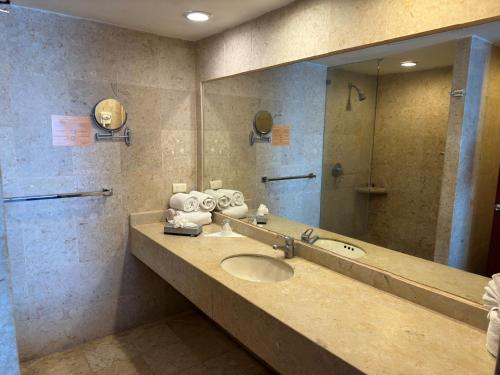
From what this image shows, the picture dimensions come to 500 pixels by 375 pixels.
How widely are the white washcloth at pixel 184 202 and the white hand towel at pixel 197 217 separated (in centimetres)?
4

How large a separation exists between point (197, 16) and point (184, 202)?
1.23 metres

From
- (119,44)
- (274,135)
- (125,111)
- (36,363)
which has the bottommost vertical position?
(36,363)

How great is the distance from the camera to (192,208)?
8.14 feet

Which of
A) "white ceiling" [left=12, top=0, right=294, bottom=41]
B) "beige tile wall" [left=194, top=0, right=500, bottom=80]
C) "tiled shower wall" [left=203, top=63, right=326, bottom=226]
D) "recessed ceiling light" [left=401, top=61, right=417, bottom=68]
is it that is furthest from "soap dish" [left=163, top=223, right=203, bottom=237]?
"recessed ceiling light" [left=401, top=61, right=417, bottom=68]

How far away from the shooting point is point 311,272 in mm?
1662

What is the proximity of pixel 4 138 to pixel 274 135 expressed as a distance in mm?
1632

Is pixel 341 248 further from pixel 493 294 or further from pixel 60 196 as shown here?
pixel 60 196

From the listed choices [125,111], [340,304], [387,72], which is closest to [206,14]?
[125,111]

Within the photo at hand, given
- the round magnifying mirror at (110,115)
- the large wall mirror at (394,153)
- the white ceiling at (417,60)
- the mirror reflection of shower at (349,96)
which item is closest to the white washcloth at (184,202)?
the large wall mirror at (394,153)

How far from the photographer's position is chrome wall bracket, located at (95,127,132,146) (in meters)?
2.28

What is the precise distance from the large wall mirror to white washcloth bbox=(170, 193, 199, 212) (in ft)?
1.25

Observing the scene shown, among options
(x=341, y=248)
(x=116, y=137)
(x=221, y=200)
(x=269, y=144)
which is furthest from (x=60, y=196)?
(x=341, y=248)

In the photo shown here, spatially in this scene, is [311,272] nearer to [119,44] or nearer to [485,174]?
[485,174]

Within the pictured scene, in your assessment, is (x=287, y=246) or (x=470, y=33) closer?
(x=470, y=33)
